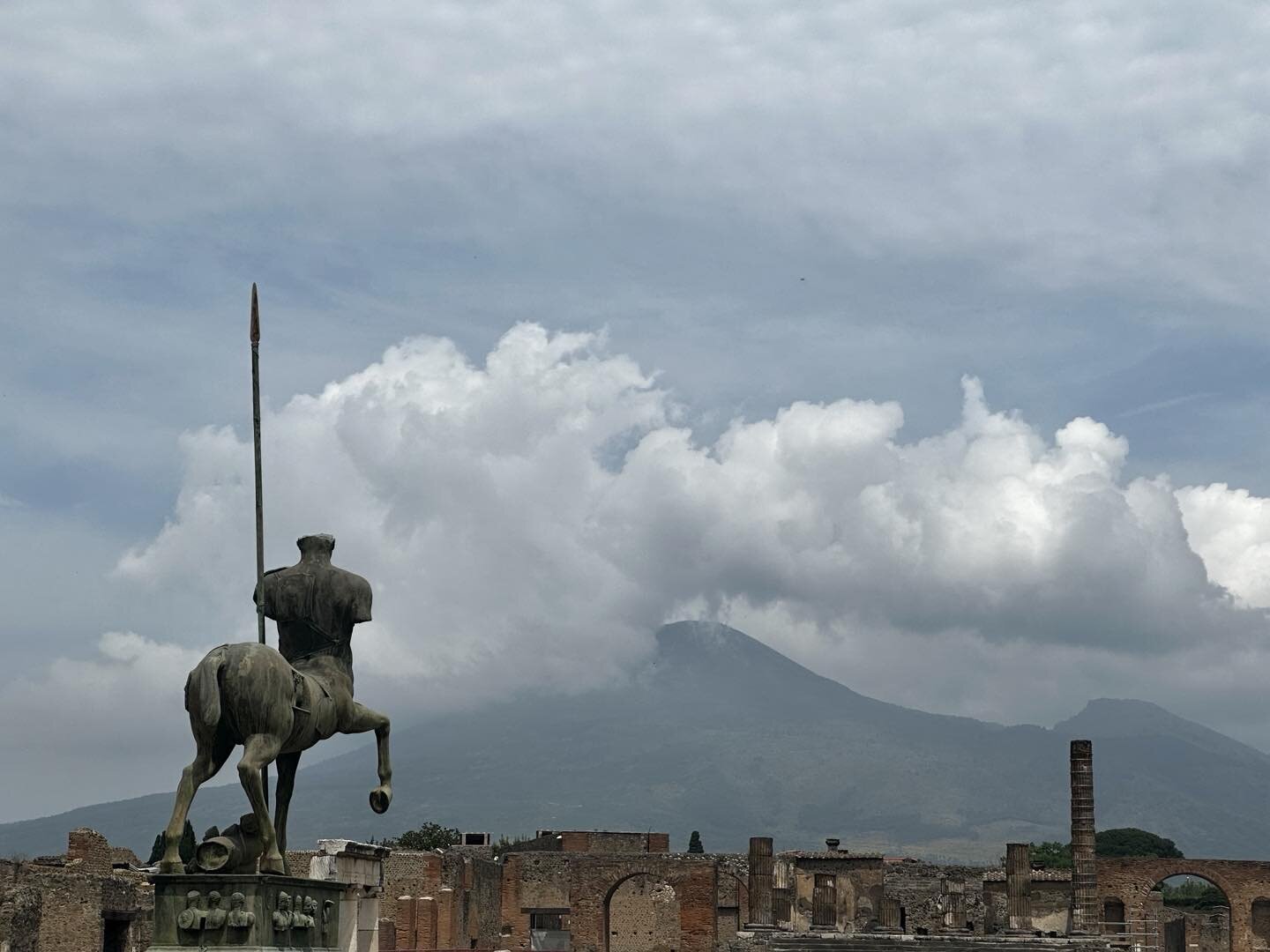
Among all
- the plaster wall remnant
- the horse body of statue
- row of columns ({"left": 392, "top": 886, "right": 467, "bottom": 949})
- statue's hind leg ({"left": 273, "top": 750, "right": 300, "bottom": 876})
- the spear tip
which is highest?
the spear tip

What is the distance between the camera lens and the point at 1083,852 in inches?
2034

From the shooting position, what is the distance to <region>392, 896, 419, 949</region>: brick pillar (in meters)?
43.2

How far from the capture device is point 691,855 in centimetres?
5456

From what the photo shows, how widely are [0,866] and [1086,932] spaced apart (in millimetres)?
29288

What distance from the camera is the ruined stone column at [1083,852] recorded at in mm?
50906

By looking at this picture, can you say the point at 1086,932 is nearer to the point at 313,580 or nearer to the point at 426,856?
the point at 426,856

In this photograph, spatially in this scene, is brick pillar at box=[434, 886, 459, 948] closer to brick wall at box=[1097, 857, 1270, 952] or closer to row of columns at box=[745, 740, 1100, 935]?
row of columns at box=[745, 740, 1100, 935]

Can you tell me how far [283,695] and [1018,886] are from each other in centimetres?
4051

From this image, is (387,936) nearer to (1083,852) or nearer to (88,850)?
(88,850)

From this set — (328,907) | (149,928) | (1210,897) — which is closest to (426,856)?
(149,928)

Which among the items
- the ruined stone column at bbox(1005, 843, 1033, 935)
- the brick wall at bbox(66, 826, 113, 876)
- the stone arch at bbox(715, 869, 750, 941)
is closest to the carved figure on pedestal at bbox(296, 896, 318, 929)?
the brick wall at bbox(66, 826, 113, 876)

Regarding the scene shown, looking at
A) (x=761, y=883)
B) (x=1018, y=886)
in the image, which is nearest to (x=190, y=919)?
(x=761, y=883)

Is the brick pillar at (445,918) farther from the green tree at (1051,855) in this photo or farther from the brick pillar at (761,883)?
the green tree at (1051,855)

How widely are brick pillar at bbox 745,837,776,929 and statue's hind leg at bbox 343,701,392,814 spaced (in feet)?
121
